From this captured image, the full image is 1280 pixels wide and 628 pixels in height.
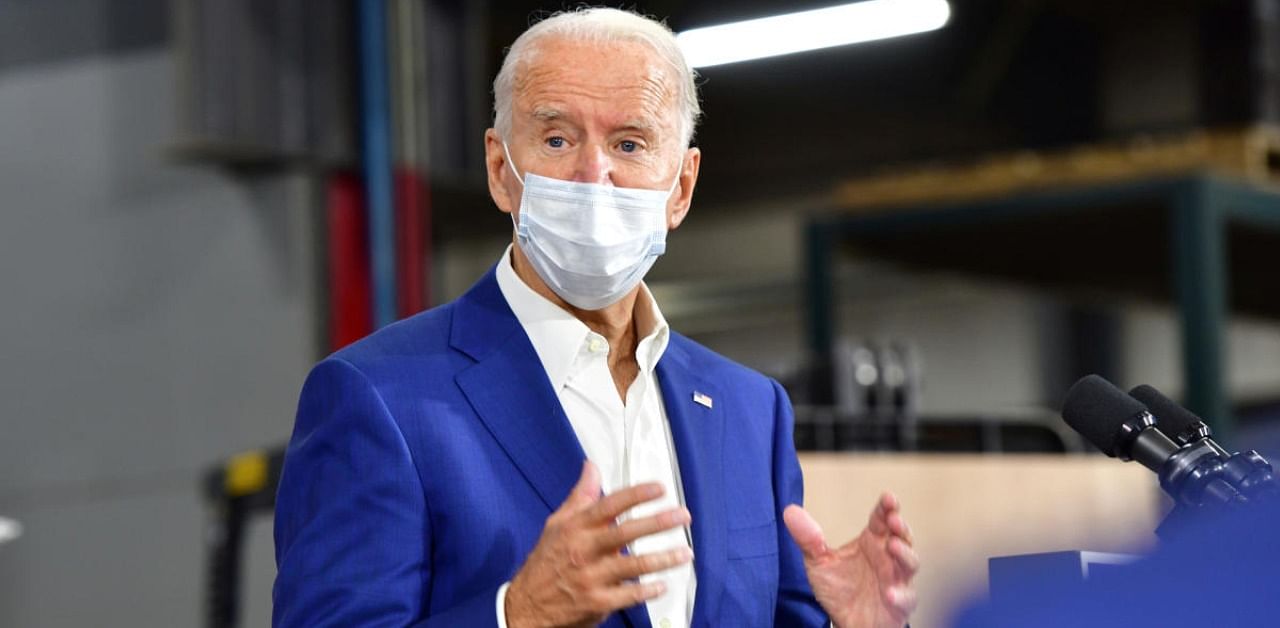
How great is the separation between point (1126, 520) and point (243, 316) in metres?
7.55

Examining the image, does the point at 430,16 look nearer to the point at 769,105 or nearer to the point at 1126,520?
the point at 769,105

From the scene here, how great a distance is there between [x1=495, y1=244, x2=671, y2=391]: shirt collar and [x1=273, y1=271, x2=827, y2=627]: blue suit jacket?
0.06 ft

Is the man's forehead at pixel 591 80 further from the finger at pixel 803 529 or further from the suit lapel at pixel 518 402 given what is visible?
the finger at pixel 803 529

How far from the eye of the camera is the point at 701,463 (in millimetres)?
1839

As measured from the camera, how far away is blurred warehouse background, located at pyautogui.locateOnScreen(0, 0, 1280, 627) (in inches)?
266

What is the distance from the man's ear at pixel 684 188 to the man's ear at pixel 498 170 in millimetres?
176

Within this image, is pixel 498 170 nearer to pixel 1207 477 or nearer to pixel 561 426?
pixel 561 426

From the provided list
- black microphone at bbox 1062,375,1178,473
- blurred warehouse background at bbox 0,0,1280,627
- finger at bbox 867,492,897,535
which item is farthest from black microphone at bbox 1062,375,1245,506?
blurred warehouse background at bbox 0,0,1280,627

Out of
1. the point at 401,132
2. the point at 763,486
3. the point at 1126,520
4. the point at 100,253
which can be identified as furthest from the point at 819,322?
the point at 1126,520

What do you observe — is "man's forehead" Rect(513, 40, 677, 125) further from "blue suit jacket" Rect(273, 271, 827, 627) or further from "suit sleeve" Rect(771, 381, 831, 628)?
"suit sleeve" Rect(771, 381, 831, 628)

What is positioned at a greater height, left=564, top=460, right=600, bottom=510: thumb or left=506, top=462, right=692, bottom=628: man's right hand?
left=564, top=460, right=600, bottom=510: thumb

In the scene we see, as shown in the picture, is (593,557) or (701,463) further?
(701,463)

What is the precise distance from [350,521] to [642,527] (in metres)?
0.33

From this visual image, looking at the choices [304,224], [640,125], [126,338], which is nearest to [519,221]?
[640,125]
